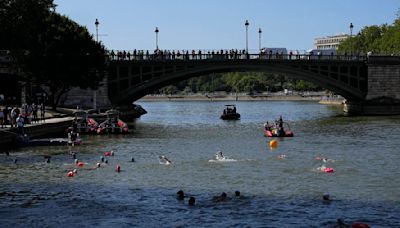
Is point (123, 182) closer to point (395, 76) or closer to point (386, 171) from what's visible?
point (386, 171)

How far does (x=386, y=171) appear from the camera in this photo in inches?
1759

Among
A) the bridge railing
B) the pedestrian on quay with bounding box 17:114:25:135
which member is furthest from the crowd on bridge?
the pedestrian on quay with bounding box 17:114:25:135

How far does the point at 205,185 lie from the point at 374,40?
153 metres

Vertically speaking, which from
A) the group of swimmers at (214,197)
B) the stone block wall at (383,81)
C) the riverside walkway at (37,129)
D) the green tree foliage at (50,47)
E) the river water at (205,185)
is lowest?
the river water at (205,185)

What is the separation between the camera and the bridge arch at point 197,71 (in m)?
106

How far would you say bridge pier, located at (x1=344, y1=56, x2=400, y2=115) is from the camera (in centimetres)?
11138

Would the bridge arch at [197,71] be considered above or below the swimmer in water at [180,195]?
above

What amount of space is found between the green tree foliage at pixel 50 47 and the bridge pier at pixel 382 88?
130 feet

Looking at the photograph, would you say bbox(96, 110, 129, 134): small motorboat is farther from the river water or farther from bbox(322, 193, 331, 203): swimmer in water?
bbox(322, 193, 331, 203): swimmer in water

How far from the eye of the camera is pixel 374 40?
607 feet

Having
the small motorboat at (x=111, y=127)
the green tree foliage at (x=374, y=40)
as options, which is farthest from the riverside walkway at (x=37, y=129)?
the green tree foliage at (x=374, y=40)

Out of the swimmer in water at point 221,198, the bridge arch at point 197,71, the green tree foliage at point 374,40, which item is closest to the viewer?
the swimmer in water at point 221,198

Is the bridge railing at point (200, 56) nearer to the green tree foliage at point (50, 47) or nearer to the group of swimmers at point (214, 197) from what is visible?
the green tree foliage at point (50, 47)

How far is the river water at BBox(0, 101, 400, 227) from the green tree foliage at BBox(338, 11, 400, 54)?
97232 mm
